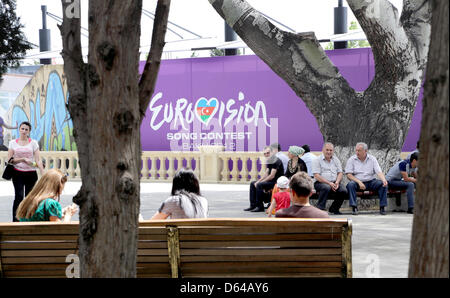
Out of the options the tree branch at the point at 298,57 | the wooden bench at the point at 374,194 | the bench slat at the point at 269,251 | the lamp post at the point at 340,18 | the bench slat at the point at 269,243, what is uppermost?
the lamp post at the point at 340,18

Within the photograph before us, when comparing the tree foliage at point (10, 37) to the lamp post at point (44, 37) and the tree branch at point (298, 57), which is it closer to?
the tree branch at point (298, 57)

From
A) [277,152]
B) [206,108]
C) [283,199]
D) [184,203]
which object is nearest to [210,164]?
[206,108]

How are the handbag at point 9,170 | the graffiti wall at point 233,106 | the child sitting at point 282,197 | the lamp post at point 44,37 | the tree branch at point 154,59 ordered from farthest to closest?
the lamp post at point 44,37
the graffiti wall at point 233,106
the handbag at point 9,170
the child sitting at point 282,197
the tree branch at point 154,59

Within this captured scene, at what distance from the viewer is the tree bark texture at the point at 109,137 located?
3.48 metres

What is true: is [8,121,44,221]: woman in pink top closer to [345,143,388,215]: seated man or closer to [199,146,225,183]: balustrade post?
[345,143,388,215]: seated man

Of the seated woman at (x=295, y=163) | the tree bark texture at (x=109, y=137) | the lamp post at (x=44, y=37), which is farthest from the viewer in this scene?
the lamp post at (x=44, y=37)

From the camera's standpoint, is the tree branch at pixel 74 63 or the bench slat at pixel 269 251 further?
the bench slat at pixel 269 251

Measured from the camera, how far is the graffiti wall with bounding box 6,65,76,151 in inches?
1051

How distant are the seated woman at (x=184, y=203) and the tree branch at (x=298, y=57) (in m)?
7.15

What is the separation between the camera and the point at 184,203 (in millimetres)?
6848

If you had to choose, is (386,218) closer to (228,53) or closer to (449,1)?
(449,1)

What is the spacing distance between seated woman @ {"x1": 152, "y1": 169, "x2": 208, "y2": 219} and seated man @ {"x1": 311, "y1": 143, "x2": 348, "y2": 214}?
20.4 feet

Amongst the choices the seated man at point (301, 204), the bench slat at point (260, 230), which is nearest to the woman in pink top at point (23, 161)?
the seated man at point (301, 204)
